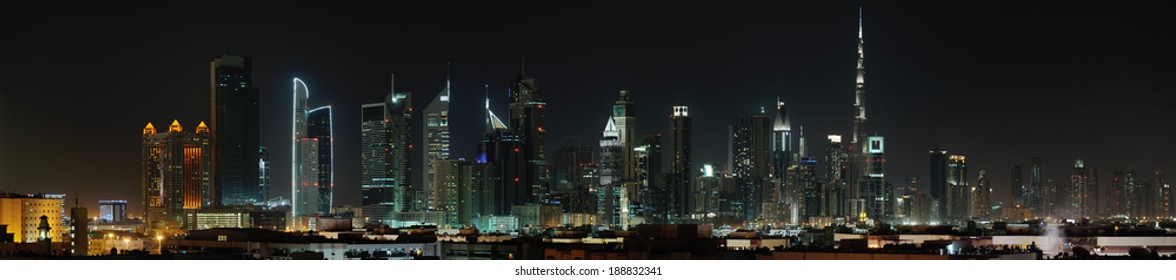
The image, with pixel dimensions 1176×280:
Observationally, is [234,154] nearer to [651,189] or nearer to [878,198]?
[651,189]

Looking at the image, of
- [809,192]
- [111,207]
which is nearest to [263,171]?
[111,207]

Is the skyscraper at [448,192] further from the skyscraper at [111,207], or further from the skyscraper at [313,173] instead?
the skyscraper at [111,207]

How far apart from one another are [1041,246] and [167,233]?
27423mm

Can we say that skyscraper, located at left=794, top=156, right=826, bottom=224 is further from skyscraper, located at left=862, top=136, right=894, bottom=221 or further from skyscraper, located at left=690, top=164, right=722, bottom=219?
skyscraper, located at left=690, top=164, right=722, bottom=219

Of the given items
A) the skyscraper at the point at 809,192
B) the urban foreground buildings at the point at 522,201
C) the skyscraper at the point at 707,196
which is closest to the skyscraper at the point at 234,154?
the urban foreground buildings at the point at 522,201

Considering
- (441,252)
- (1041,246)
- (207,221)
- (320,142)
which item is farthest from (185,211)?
(1041,246)

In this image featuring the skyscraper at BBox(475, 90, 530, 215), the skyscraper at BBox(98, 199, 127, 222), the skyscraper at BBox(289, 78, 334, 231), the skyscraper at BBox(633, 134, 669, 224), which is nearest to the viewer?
the skyscraper at BBox(98, 199, 127, 222)

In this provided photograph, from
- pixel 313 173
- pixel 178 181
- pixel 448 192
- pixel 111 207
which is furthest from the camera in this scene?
pixel 448 192

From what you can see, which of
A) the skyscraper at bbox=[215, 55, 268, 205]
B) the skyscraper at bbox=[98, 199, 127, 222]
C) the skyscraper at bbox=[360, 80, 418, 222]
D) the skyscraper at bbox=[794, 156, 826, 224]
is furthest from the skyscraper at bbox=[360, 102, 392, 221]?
the skyscraper at bbox=[98, 199, 127, 222]

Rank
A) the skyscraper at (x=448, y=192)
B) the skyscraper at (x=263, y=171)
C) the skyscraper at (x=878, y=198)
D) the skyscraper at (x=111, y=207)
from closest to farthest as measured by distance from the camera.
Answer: the skyscraper at (x=111, y=207), the skyscraper at (x=263, y=171), the skyscraper at (x=448, y=192), the skyscraper at (x=878, y=198)

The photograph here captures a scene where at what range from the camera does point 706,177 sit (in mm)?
60438

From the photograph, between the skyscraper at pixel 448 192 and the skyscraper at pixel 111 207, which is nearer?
the skyscraper at pixel 111 207

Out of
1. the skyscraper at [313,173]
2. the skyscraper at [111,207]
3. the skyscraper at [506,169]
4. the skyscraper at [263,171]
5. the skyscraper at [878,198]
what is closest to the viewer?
the skyscraper at [111,207]
